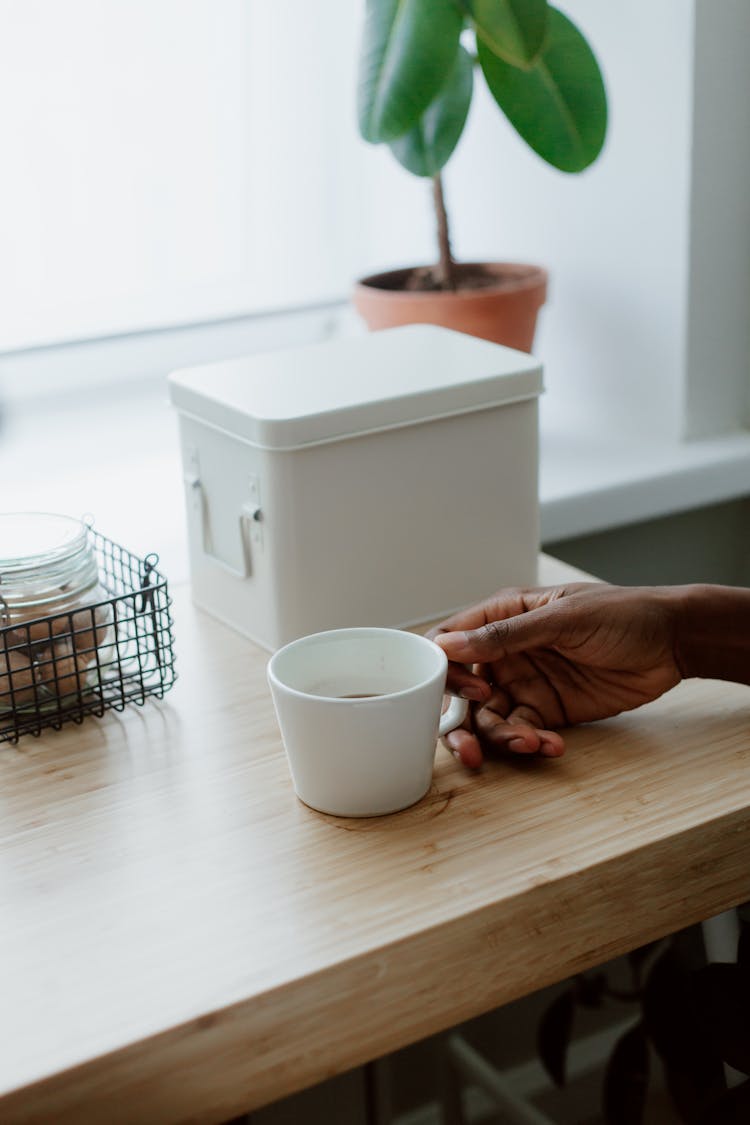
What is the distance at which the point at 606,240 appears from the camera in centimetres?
149

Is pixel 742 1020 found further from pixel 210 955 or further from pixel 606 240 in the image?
pixel 606 240

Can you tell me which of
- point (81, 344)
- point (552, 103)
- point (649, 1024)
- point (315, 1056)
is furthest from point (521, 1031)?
point (81, 344)

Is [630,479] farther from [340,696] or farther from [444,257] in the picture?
[340,696]

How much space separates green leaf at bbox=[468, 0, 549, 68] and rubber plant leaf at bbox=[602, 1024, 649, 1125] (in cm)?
79

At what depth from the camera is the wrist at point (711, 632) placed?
0.88m

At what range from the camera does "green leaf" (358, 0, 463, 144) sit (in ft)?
3.76

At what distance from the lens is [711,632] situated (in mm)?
887

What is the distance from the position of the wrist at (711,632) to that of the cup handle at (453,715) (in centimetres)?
15

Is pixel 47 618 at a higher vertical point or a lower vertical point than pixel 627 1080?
higher

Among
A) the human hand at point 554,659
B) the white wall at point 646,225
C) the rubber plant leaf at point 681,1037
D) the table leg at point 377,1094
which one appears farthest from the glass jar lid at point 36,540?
the white wall at point 646,225

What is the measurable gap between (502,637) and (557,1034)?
1.39ft

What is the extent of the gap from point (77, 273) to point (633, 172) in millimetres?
713

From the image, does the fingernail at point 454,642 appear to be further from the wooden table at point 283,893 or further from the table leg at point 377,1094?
the table leg at point 377,1094

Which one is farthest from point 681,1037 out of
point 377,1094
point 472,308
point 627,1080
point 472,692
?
point 472,308
